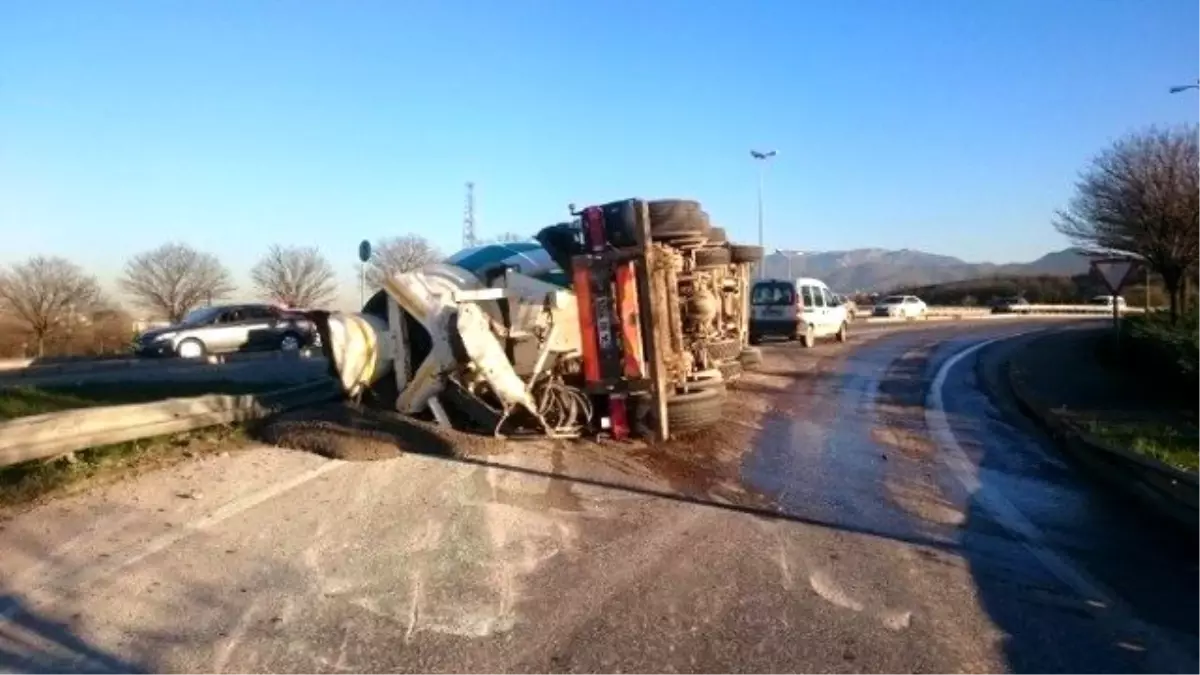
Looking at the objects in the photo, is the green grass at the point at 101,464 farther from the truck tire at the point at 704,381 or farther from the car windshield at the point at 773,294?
the car windshield at the point at 773,294

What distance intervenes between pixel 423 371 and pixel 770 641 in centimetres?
587

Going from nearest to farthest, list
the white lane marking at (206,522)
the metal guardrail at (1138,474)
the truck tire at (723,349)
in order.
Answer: the white lane marking at (206,522)
the metal guardrail at (1138,474)
the truck tire at (723,349)

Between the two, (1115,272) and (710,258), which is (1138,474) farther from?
(1115,272)

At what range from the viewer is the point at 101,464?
28.0 ft

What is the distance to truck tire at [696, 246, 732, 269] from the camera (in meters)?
12.1

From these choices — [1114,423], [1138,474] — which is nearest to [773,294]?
[1114,423]

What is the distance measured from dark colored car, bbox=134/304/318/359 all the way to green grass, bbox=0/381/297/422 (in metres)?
14.7

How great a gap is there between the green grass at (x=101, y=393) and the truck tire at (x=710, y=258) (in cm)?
659

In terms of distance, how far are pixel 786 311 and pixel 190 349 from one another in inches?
672

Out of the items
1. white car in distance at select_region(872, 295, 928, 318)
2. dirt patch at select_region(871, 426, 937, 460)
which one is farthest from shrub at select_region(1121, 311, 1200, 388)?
white car in distance at select_region(872, 295, 928, 318)

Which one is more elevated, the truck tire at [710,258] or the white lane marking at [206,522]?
the truck tire at [710,258]

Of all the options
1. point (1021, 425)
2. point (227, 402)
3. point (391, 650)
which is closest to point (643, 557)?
point (391, 650)

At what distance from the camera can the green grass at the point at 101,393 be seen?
1258 cm

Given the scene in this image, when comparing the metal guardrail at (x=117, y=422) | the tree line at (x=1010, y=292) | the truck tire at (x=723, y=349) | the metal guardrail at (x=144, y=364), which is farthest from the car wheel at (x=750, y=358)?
the tree line at (x=1010, y=292)
